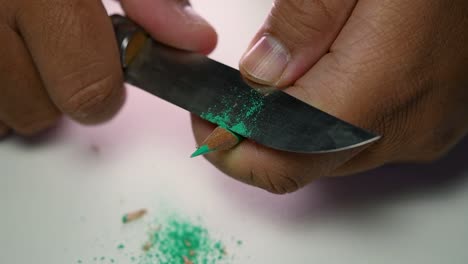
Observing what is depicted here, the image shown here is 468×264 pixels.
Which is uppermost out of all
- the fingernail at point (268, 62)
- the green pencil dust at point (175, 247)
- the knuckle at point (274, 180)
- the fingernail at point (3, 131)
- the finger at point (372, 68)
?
the finger at point (372, 68)

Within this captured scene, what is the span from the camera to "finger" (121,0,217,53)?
3.18ft

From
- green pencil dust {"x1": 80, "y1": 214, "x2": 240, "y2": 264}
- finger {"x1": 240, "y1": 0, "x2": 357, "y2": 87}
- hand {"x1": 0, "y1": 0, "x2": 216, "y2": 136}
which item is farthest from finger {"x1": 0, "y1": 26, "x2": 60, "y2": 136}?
finger {"x1": 240, "y1": 0, "x2": 357, "y2": 87}

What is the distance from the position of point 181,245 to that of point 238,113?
1.01ft

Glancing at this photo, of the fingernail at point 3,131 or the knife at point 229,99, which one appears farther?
the fingernail at point 3,131

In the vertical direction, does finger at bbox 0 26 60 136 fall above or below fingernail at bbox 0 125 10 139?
above

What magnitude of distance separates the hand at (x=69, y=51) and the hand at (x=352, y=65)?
0.75 feet

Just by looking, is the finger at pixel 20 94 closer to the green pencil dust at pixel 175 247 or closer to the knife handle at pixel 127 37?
the knife handle at pixel 127 37

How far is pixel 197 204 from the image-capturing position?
3.23ft

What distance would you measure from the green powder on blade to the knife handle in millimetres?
330

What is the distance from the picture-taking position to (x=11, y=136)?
3.62ft

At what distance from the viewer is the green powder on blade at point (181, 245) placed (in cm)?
90

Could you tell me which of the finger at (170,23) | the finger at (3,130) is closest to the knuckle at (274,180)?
the finger at (170,23)

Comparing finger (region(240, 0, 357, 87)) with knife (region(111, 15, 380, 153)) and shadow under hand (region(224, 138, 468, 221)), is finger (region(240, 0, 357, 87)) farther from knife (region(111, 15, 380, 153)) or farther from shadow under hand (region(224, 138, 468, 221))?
shadow under hand (region(224, 138, 468, 221))

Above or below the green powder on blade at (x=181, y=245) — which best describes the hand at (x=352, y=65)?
above
